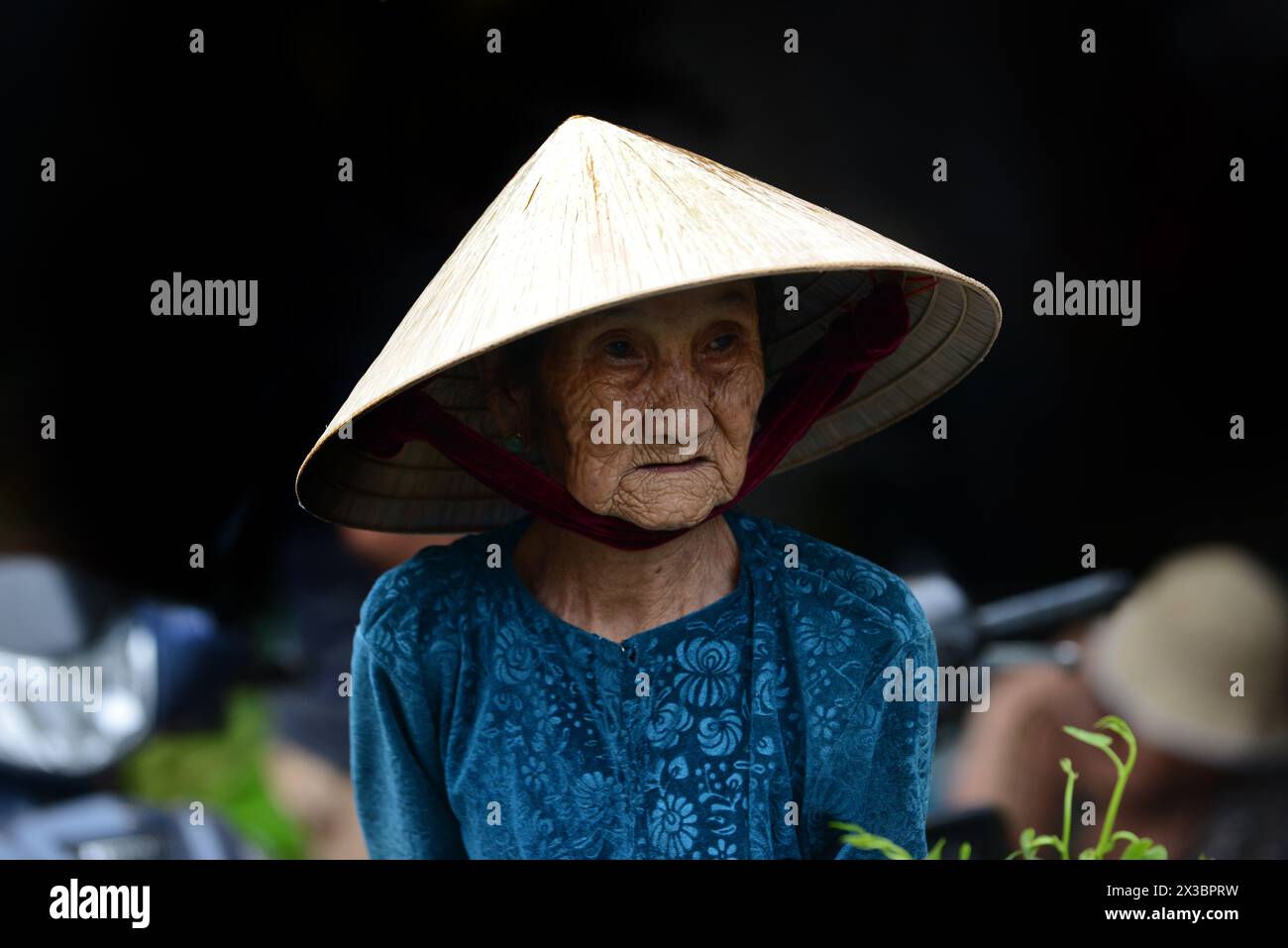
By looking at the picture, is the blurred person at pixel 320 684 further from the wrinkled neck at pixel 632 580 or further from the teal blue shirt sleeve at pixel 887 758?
the teal blue shirt sleeve at pixel 887 758

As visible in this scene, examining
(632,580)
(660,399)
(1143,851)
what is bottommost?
(1143,851)

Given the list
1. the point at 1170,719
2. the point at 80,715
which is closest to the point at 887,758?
the point at 1170,719

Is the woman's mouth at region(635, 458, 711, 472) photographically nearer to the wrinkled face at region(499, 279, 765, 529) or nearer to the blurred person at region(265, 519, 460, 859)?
the wrinkled face at region(499, 279, 765, 529)

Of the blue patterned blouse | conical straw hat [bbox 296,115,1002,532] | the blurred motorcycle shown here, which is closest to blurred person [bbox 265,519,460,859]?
the blurred motorcycle

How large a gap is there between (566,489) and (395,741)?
21.2 inches

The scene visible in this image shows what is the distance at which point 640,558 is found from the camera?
2082 mm

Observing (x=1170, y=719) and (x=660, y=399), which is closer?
(x=660, y=399)

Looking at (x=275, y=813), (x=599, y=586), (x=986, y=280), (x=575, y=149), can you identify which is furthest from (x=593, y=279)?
(x=275, y=813)

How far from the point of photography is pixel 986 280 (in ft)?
9.83

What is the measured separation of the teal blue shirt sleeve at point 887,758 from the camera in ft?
6.81

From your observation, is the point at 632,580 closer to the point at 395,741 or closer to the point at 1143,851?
the point at 395,741

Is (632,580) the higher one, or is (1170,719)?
(632,580)

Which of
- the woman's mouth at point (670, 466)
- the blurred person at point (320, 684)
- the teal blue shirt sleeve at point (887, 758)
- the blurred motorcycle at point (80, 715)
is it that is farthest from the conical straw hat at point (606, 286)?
the blurred motorcycle at point (80, 715)

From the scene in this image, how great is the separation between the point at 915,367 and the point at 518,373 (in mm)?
664
